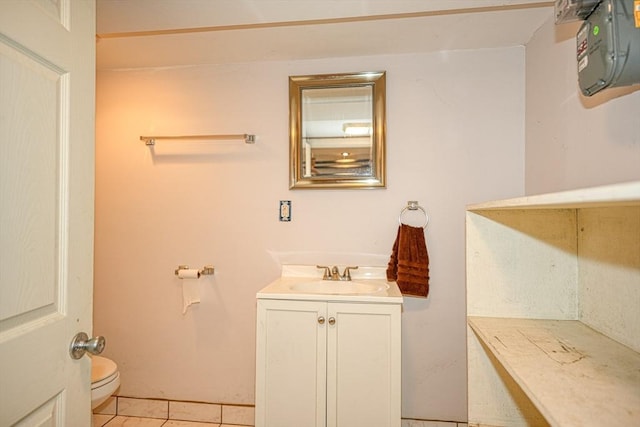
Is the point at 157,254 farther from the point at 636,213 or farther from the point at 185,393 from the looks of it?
the point at 636,213

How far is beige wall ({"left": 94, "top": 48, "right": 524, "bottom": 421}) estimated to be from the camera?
1.76 metres

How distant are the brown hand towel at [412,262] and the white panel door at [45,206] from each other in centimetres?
135

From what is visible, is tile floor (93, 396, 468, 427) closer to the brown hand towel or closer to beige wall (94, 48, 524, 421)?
beige wall (94, 48, 524, 421)

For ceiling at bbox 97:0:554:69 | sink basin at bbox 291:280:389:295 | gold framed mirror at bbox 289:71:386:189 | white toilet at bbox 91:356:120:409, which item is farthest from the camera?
gold framed mirror at bbox 289:71:386:189

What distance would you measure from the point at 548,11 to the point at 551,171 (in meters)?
0.71

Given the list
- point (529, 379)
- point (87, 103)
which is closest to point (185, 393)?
point (87, 103)

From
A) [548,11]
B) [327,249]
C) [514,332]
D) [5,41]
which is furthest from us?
[327,249]

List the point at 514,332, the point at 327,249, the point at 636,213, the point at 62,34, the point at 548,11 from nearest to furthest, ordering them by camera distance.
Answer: the point at 62,34 → the point at 636,213 → the point at 514,332 → the point at 548,11 → the point at 327,249

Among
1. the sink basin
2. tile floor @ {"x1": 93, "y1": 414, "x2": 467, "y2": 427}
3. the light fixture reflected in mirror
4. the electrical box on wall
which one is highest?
the electrical box on wall

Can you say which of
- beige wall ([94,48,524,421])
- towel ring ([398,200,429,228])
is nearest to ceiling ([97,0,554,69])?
beige wall ([94,48,524,421])

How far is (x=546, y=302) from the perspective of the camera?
1.08 metres

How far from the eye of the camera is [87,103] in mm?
828

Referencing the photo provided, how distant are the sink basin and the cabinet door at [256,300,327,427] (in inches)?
9.8

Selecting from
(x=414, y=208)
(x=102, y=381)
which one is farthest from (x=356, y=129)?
(x=102, y=381)
